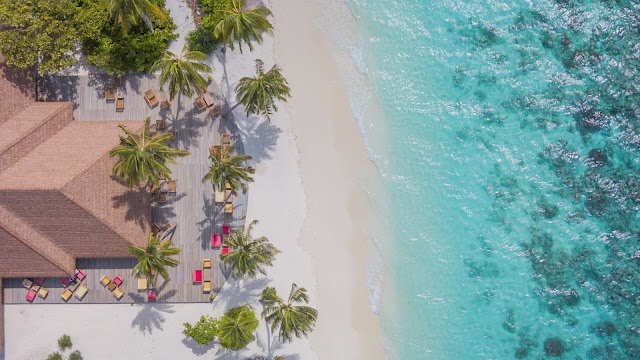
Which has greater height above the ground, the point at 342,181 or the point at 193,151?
the point at 193,151

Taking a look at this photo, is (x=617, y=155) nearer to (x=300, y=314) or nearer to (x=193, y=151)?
(x=300, y=314)

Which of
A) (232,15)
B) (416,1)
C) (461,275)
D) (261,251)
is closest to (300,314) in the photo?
(261,251)

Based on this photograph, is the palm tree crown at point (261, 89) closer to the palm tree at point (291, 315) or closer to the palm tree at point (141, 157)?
the palm tree at point (141, 157)

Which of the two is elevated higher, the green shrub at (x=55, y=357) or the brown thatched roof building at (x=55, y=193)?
the brown thatched roof building at (x=55, y=193)

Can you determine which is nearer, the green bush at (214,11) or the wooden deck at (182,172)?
the green bush at (214,11)

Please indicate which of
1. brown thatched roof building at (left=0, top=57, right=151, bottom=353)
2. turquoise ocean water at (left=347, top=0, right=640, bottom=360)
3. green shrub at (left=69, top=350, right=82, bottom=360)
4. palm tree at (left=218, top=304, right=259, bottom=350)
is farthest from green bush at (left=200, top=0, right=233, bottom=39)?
green shrub at (left=69, top=350, right=82, bottom=360)

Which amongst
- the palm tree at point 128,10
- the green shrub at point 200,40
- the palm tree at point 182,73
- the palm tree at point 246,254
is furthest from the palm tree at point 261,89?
the palm tree at point 246,254
